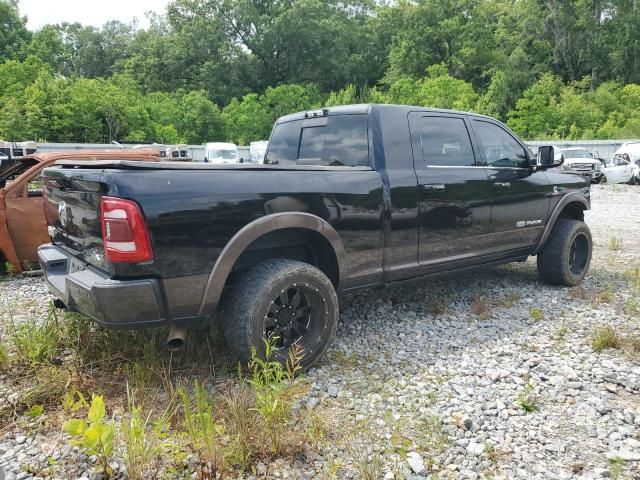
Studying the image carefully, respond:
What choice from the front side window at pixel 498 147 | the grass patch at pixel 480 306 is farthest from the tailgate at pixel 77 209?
the front side window at pixel 498 147

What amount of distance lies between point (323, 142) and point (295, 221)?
1.29 m

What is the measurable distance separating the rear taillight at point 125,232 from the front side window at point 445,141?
99.0 inches

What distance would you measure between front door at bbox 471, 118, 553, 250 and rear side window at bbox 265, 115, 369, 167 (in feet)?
4.73

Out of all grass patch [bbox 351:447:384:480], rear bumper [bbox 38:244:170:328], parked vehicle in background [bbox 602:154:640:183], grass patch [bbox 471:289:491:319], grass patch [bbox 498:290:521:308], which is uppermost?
rear bumper [bbox 38:244:170:328]

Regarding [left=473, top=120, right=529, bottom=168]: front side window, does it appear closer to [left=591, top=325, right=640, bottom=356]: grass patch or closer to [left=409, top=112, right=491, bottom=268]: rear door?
[left=409, top=112, right=491, bottom=268]: rear door

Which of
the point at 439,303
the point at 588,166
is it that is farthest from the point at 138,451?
the point at 588,166

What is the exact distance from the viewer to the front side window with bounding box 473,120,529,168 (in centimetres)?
497

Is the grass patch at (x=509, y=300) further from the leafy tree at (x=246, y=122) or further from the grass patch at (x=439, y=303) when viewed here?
the leafy tree at (x=246, y=122)

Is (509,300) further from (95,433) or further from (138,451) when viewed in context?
(95,433)

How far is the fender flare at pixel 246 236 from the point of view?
10.3ft

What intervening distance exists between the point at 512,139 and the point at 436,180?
155 cm

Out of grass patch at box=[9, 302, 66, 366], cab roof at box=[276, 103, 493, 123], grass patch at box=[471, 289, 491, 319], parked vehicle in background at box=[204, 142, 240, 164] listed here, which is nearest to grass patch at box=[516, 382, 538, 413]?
grass patch at box=[471, 289, 491, 319]

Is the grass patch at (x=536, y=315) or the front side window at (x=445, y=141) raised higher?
the front side window at (x=445, y=141)

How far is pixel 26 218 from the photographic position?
6160 millimetres
